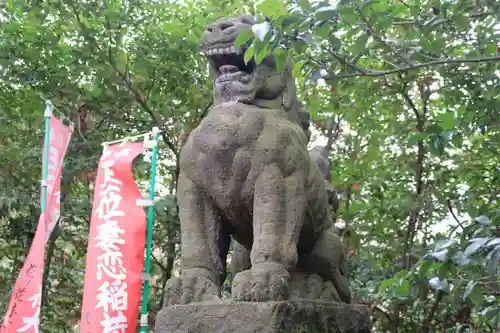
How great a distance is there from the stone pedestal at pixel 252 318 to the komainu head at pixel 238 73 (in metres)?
1.00

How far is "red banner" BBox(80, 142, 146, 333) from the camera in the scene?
13.4 ft

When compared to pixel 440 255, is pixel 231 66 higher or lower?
higher

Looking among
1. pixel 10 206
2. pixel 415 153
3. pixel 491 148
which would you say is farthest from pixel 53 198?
pixel 415 153

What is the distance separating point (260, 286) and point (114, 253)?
1.59m

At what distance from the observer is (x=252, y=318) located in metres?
2.86

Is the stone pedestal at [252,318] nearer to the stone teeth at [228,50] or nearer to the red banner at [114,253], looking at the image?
the red banner at [114,253]

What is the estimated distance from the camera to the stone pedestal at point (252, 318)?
2.85m

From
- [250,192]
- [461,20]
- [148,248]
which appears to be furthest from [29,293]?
[461,20]

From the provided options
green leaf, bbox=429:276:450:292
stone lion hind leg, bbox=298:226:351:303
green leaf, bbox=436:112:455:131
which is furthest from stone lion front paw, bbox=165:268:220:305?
green leaf, bbox=436:112:455:131

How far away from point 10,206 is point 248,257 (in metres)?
2.87

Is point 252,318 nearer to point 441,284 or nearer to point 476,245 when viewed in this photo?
point 441,284

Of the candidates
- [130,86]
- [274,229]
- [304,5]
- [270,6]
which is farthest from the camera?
[130,86]

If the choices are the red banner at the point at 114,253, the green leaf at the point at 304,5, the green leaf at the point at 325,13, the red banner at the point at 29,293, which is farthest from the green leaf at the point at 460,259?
the red banner at the point at 29,293

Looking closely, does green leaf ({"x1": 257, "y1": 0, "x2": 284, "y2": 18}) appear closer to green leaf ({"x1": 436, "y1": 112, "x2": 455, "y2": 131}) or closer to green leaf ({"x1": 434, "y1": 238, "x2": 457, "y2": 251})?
green leaf ({"x1": 436, "y1": 112, "x2": 455, "y2": 131})
